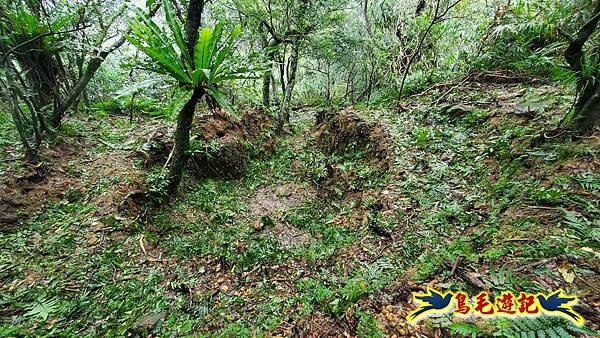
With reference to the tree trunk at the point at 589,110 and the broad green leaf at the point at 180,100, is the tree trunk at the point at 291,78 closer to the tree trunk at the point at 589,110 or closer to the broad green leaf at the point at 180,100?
the broad green leaf at the point at 180,100

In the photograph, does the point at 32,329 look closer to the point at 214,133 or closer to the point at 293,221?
the point at 293,221

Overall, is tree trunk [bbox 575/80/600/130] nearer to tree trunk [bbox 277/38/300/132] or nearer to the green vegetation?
the green vegetation

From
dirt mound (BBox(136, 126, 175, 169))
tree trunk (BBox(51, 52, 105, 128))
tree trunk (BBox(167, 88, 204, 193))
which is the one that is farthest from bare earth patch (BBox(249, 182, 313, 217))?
tree trunk (BBox(51, 52, 105, 128))

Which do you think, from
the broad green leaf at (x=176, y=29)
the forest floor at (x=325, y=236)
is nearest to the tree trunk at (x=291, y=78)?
the forest floor at (x=325, y=236)

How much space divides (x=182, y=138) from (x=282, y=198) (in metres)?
2.04

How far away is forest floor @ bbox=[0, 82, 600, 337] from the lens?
2.05 meters

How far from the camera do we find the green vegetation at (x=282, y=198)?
2131 millimetres

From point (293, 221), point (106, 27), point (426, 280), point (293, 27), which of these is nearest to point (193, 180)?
point (293, 221)

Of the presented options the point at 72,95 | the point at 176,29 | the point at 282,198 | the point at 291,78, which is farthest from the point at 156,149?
the point at 291,78

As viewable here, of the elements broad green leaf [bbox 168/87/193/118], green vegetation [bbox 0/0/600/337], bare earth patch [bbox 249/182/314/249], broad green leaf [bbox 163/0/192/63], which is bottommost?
bare earth patch [bbox 249/182/314/249]

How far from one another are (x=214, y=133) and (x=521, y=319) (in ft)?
16.9

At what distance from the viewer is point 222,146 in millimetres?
5090

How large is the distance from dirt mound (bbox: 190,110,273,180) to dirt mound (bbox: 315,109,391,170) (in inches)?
65.0

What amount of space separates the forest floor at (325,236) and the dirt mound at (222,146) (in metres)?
0.31
